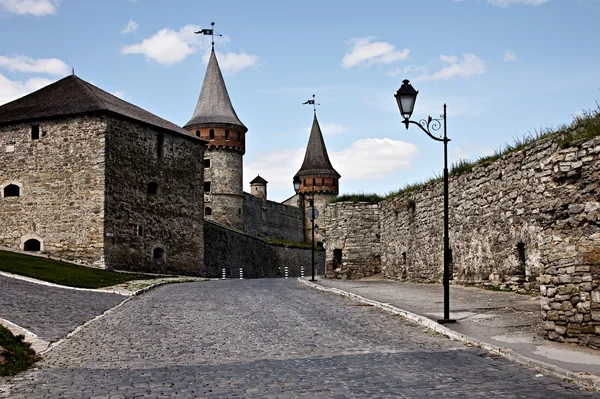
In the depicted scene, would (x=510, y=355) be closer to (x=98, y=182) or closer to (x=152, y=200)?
(x=98, y=182)

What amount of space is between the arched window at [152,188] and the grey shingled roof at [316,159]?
49063mm

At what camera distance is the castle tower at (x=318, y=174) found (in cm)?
8831

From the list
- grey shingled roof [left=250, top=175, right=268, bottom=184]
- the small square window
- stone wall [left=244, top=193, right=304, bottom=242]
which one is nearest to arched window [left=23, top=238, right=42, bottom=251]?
the small square window

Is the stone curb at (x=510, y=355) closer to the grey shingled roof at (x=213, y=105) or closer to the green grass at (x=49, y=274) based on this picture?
the green grass at (x=49, y=274)

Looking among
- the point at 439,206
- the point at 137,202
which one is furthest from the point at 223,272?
the point at 439,206

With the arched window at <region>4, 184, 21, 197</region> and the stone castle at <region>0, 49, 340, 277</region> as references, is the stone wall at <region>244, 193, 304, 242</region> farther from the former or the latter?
the arched window at <region>4, 184, 21, 197</region>

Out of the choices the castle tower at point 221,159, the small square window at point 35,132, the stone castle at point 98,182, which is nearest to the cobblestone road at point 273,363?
the stone castle at point 98,182

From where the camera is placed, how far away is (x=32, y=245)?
3834cm

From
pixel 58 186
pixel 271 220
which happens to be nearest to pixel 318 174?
pixel 271 220

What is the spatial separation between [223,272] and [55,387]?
42355 mm

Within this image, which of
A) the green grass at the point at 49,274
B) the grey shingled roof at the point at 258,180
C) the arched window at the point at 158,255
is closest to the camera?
the green grass at the point at 49,274

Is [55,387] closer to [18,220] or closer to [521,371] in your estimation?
[521,371]

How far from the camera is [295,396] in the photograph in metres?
6.60

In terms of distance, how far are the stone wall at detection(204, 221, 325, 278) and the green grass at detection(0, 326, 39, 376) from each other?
37.7m
